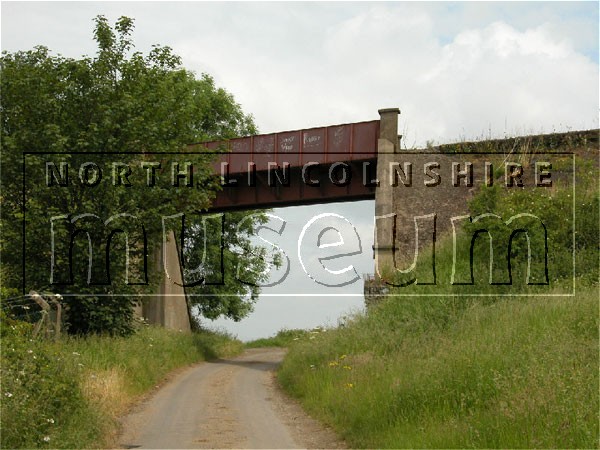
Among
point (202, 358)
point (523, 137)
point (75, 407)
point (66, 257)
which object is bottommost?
point (202, 358)

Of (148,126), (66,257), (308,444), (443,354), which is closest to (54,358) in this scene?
(308,444)

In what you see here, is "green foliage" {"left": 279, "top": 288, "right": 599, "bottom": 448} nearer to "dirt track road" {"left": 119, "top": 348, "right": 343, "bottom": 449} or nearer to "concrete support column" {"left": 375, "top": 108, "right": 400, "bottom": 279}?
"dirt track road" {"left": 119, "top": 348, "right": 343, "bottom": 449}

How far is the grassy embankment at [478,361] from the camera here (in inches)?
418

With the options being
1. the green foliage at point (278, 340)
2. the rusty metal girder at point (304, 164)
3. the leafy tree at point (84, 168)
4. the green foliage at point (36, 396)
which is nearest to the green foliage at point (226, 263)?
the green foliage at point (278, 340)

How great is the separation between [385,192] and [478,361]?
1847cm

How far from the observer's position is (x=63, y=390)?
13.2m

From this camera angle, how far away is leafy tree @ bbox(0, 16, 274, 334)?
23.2 metres

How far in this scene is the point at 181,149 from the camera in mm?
26469

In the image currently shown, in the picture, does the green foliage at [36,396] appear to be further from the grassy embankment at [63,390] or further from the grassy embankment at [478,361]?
the grassy embankment at [478,361]

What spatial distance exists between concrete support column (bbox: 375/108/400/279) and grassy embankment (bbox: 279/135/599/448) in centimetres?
467

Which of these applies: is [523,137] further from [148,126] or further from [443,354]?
[443,354]

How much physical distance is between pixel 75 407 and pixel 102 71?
13895 millimetres

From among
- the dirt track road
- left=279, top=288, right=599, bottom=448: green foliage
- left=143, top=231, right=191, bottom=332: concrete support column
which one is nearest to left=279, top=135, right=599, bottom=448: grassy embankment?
left=279, top=288, right=599, bottom=448: green foliage

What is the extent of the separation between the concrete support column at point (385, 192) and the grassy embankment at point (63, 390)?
484 inches
